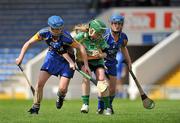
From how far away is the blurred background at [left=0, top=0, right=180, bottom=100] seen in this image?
30.1 metres

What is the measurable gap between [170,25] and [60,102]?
62.4 feet

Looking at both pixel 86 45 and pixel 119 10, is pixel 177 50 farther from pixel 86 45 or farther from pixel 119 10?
pixel 86 45

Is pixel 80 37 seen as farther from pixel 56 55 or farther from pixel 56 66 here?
pixel 56 66

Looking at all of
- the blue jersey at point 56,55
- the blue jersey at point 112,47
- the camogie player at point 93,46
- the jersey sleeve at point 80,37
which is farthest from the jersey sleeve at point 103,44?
the blue jersey at point 56,55

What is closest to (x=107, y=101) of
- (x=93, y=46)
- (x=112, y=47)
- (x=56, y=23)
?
(x=93, y=46)

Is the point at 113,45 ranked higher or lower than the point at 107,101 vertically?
higher

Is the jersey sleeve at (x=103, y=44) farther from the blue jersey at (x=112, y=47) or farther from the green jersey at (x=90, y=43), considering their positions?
the blue jersey at (x=112, y=47)

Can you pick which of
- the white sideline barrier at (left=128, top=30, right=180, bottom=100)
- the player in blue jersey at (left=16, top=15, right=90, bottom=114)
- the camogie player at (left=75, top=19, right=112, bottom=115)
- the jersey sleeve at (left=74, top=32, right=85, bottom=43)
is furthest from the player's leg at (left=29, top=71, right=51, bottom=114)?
the white sideline barrier at (left=128, top=30, right=180, bottom=100)

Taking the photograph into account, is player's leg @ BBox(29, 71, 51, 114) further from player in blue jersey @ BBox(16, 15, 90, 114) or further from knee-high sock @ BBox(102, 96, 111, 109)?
knee-high sock @ BBox(102, 96, 111, 109)

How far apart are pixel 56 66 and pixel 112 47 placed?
3.99 ft

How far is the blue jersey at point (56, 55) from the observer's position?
14781 mm

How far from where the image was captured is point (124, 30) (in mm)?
33344

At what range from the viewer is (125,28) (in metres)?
33.4

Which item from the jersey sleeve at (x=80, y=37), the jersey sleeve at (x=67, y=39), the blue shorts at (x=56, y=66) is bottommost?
the blue shorts at (x=56, y=66)
